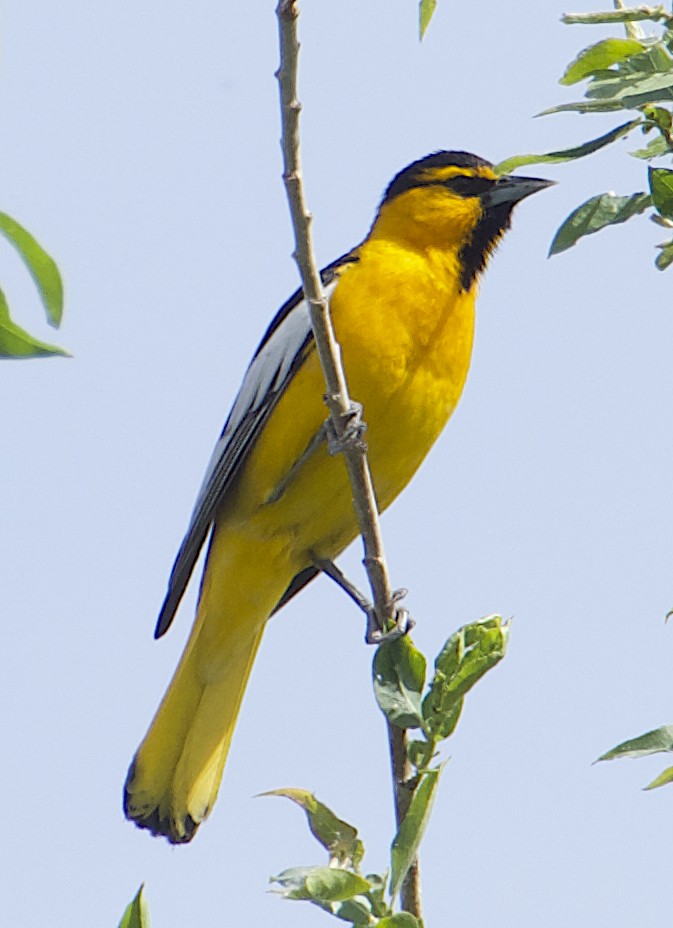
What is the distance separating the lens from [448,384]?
13.9 ft

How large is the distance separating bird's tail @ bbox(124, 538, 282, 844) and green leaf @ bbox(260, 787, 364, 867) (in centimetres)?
211

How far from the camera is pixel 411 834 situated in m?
1.95

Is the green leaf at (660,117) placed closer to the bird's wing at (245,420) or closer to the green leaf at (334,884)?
the green leaf at (334,884)

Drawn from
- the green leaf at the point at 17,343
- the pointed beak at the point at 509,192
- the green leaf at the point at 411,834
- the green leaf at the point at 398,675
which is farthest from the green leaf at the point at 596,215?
the pointed beak at the point at 509,192

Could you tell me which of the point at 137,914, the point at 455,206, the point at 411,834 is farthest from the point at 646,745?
the point at 455,206

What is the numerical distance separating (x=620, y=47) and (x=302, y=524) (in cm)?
245

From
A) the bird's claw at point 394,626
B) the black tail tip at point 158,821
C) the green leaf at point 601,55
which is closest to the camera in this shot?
the green leaf at point 601,55

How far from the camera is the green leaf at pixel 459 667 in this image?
2211 mm

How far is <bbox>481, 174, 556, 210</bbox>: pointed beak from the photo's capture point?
4879 mm

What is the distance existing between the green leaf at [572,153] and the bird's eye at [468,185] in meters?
2.91

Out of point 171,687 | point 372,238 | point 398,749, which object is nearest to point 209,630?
point 171,687

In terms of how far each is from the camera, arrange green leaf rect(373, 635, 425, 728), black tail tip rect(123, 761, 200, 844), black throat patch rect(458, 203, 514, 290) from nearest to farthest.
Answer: green leaf rect(373, 635, 425, 728)
black tail tip rect(123, 761, 200, 844)
black throat patch rect(458, 203, 514, 290)

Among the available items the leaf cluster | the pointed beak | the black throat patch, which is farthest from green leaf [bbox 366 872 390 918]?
the pointed beak

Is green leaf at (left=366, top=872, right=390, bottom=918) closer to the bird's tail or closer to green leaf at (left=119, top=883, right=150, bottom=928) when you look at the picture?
green leaf at (left=119, top=883, right=150, bottom=928)
